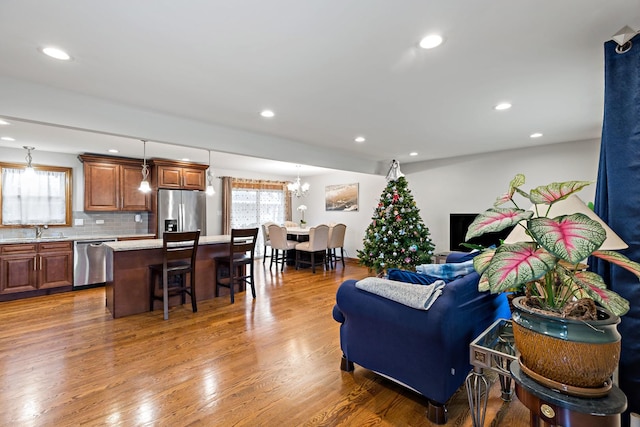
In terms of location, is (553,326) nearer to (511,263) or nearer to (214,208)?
(511,263)

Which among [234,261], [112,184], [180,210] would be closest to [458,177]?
[234,261]

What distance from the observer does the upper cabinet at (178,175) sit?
5.72m

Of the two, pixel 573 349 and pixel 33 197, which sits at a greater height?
pixel 33 197

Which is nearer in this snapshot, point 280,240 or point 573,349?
point 573,349

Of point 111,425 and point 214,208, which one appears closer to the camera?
point 111,425

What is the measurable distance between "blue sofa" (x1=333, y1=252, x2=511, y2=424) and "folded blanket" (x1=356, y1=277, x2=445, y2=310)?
1.5 inches

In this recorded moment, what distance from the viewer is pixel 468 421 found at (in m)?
1.86

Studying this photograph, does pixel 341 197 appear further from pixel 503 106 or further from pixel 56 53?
pixel 56 53

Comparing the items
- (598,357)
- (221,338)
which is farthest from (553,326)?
(221,338)

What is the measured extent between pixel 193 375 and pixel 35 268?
3.99 meters

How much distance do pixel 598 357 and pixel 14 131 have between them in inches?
236

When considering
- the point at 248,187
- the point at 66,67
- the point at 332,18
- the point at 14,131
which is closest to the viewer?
the point at 332,18

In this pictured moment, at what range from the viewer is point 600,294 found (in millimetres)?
1077

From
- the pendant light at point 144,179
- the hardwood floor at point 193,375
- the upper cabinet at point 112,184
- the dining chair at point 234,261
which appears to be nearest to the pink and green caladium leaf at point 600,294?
the hardwood floor at point 193,375
